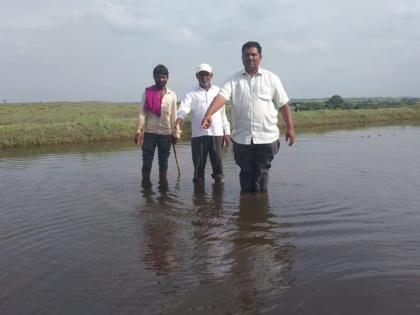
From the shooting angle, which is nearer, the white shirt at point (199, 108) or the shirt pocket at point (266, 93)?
the shirt pocket at point (266, 93)

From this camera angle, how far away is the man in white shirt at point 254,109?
17.5 ft

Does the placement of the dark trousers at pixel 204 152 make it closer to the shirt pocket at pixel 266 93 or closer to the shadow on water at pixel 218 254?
the shadow on water at pixel 218 254

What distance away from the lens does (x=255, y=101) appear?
5.34 meters

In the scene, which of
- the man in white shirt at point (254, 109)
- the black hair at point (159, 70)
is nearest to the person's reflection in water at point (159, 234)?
the man in white shirt at point (254, 109)

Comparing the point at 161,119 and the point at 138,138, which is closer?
the point at 138,138

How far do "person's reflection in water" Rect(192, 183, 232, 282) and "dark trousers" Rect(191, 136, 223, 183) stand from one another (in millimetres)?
883

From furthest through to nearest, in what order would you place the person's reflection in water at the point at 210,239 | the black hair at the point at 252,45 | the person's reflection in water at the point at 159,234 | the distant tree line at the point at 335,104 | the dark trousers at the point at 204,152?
1. the distant tree line at the point at 335,104
2. the dark trousers at the point at 204,152
3. the black hair at the point at 252,45
4. the person's reflection in water at the point at 159,234
5. the person's reflection in water at the point at 210,239

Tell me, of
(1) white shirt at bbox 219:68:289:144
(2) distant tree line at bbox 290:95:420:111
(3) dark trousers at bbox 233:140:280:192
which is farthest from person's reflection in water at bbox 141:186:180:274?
(2) distant tree line at bbox 290:95:420:111

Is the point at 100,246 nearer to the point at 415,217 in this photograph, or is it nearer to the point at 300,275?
the point at 300,275

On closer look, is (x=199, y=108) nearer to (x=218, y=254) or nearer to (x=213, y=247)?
(x=213, y=247)

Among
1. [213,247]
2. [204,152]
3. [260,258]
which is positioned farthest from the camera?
[204,152]

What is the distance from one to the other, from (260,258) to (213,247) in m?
0.48

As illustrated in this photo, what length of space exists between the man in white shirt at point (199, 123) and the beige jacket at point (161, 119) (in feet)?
0.92

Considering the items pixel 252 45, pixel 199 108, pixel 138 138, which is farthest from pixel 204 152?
pixel 252 45
